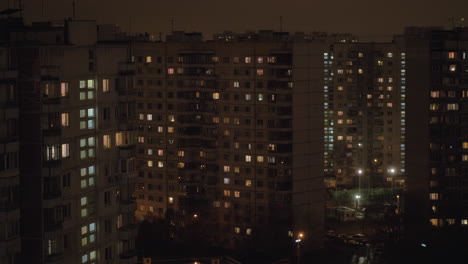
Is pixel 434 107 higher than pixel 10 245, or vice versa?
pixel 434 107

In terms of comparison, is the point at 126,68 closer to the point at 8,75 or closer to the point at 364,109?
the point at 8,75

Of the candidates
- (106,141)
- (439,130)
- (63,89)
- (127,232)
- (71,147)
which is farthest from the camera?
(439,130)

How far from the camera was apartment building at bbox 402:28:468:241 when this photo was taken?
42.3 metres

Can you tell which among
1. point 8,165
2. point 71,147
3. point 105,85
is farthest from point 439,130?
point 8,165

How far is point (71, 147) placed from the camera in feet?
61.9

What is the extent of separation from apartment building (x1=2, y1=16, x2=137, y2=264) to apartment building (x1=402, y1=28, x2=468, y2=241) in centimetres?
2461

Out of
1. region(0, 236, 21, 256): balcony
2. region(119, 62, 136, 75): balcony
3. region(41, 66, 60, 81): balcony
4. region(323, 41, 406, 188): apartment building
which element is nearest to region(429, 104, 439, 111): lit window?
region(323, 41, 406, 188): apartment building

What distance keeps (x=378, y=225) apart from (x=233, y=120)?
10599 mm

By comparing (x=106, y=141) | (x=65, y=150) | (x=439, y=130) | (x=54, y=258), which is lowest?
(x=54, y=258)

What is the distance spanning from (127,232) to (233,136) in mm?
23223

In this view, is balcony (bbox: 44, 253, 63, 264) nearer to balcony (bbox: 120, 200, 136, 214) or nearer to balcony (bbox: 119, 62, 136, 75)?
balcony (bbox: 120, 200, 136, 214)

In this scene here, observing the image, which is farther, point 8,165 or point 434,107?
point 434,107

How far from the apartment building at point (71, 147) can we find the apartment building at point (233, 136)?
2175cm

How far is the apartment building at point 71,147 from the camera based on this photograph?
700 inches
